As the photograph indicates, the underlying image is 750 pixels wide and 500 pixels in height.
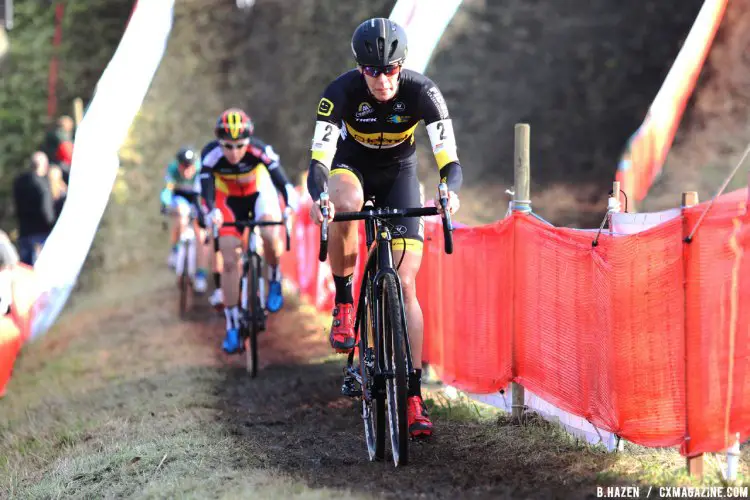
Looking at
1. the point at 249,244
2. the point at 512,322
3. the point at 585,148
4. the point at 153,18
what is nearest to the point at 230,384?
the point at 249,244

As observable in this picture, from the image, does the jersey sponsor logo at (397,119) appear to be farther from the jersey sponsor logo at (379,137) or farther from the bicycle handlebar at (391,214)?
the bicycle handlebar at (391,214)

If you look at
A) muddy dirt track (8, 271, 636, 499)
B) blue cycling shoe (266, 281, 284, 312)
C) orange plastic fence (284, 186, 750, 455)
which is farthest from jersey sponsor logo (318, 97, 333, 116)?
blue cycling shoe (266, 281, 284, 312)

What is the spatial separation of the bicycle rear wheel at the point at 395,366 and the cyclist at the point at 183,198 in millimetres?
8304

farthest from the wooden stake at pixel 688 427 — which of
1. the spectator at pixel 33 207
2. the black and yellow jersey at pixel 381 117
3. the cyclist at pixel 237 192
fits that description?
the spectator at pixel 33 207

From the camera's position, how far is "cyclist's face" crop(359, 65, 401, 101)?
5.80 metres

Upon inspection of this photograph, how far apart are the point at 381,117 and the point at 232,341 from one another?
432 centimetres

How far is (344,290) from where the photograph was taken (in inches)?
252

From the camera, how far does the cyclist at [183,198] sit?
13.7 meters

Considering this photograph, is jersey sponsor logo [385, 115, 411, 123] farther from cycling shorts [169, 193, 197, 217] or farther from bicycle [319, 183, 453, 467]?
cycling shorts [169, 193, 197, 217]

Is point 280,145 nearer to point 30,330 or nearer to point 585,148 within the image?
point 585,148

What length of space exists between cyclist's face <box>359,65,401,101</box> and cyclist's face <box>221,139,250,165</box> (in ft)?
13.9

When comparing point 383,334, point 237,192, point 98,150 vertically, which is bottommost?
point 383,334

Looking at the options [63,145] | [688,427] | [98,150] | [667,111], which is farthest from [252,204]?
[98,150]

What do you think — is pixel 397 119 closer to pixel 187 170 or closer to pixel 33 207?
pixel 187 170
